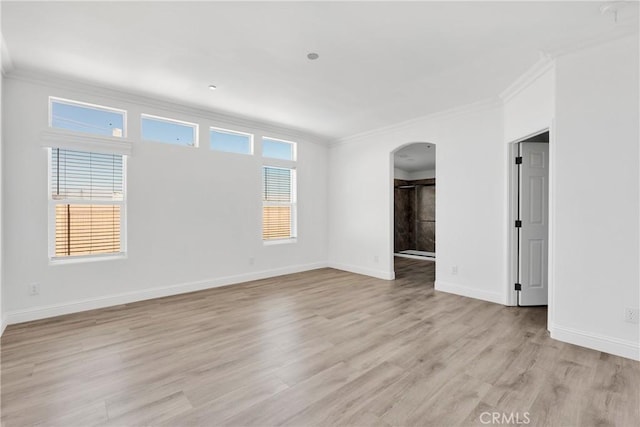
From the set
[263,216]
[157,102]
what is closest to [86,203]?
[157,102]

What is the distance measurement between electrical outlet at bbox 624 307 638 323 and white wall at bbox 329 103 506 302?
1.51 meters

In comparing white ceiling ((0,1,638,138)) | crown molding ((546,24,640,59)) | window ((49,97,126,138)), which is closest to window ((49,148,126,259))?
window ((49,97,126,138))

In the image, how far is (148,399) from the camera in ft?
6.48

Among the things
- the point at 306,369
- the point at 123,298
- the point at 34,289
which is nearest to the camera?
the point at 306,369

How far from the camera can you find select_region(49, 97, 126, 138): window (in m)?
3.64

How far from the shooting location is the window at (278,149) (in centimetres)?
566

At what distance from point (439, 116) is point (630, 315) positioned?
3338 mm

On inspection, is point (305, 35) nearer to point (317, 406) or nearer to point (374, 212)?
point (317, 406)

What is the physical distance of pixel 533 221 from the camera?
3.91 meters

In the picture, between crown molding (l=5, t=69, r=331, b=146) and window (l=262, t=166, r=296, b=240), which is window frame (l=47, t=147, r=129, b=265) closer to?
crown molding (l=5, t=69, r=331, b=146)

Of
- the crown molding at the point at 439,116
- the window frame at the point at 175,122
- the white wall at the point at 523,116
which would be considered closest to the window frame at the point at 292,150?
the crown molding at the point at 439,116

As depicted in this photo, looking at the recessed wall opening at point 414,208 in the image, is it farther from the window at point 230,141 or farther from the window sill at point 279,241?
the window at point 230,141

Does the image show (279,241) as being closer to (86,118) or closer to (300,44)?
(86,118)

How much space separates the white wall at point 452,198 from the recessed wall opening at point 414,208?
333cm
